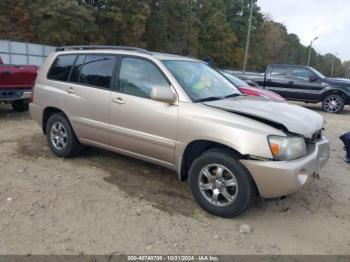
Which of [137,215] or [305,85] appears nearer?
[137,215]

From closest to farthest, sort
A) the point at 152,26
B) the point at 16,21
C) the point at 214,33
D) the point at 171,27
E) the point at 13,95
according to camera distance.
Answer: the point at 13,95
the point at 16,21
the point at 152,26
the point at 171,27
the point at 214,33

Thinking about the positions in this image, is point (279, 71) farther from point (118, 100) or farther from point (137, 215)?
point (137, 215)

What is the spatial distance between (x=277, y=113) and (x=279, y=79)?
35.3 feet

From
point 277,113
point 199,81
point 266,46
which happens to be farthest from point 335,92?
point 266,46

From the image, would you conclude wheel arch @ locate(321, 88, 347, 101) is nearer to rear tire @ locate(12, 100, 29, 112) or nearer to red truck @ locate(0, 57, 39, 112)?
red truck @ locate(0, 57, 39, 112)

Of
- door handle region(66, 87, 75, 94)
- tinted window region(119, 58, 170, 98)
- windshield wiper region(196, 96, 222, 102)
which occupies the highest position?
tinted window region(119, 58, 170, 98)

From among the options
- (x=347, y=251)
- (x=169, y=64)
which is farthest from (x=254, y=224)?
(x=169, y=64)

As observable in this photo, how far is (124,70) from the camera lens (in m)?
4.73

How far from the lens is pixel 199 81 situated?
15.2ft

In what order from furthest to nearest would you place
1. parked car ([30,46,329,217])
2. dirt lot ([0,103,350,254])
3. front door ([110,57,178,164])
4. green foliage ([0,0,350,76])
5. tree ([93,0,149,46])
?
tree ([93,0,149,46])
green foliage ([0,0,350,76])
front door ([110,57,178,164])
parked car ([30,46,329,217])
dirt lot ([0,103,350,254])

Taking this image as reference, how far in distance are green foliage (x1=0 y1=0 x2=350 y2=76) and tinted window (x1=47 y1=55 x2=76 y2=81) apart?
2303 centimetres

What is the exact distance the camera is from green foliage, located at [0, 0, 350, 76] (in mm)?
27875

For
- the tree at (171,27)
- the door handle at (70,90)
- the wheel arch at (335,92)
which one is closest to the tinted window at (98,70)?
the door handle at (70,90)

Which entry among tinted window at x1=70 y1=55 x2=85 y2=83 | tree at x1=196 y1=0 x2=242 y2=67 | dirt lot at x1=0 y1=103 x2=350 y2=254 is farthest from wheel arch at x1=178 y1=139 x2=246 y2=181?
tree at x1=196 y1=0 x2=242 y2=67
